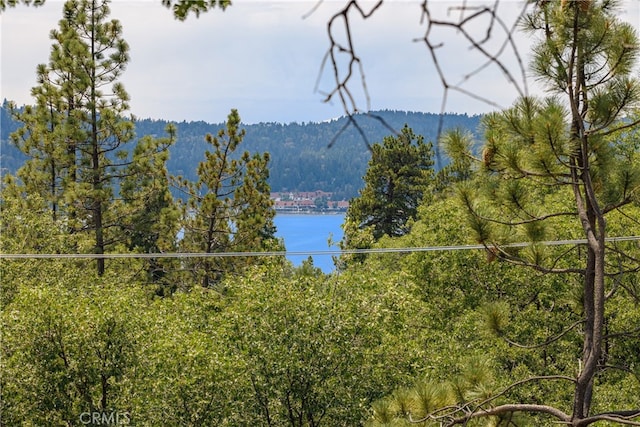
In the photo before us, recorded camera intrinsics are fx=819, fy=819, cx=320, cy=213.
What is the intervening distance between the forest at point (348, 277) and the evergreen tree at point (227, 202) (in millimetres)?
57

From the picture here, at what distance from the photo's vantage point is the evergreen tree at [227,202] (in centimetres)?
1944

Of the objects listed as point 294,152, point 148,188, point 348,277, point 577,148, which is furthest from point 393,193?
point 294,152

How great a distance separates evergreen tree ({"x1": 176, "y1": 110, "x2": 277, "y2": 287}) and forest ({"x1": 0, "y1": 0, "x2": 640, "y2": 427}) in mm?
57

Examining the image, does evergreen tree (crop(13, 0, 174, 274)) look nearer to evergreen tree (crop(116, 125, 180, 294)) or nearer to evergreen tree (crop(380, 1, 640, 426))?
evergreen tree (crop(116, 125, 180, 294))

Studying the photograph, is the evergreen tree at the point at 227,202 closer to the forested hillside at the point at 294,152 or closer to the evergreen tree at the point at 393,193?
the evergreen tree at the point at 393,193

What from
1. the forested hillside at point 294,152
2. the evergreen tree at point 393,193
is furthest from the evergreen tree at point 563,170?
the forested hillside at point 294,152

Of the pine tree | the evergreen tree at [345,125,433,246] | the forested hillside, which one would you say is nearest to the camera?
the pine tree

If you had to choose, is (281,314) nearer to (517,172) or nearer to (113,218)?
(517,172)

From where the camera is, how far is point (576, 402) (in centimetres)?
464

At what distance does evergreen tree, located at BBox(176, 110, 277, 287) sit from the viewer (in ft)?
63.8

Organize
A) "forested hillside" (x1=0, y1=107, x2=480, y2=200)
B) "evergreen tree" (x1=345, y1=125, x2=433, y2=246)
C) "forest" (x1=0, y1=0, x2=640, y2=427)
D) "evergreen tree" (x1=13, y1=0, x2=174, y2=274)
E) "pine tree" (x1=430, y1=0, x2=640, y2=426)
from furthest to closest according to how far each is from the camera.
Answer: "forested hillside" (x1=0, y1=107, x2=480, y2=200)
"evergreen tree" (x1=345, y1=125, x2=433, y2=246)
"evergreen tree" (x1=13, y1=0, x2=174, y2=274)
"forest" (x1=0, y1=0, x2=640, y2=427)
"pine tree" (x1=430, y1=0, x2=640, y2=426)

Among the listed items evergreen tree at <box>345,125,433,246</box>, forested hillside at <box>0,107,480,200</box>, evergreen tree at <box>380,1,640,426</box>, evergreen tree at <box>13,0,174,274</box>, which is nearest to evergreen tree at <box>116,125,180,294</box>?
evergreen tree at <box>13,0,174,274</box>

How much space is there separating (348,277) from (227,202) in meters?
7.61

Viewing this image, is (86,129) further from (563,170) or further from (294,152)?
(294,152)
